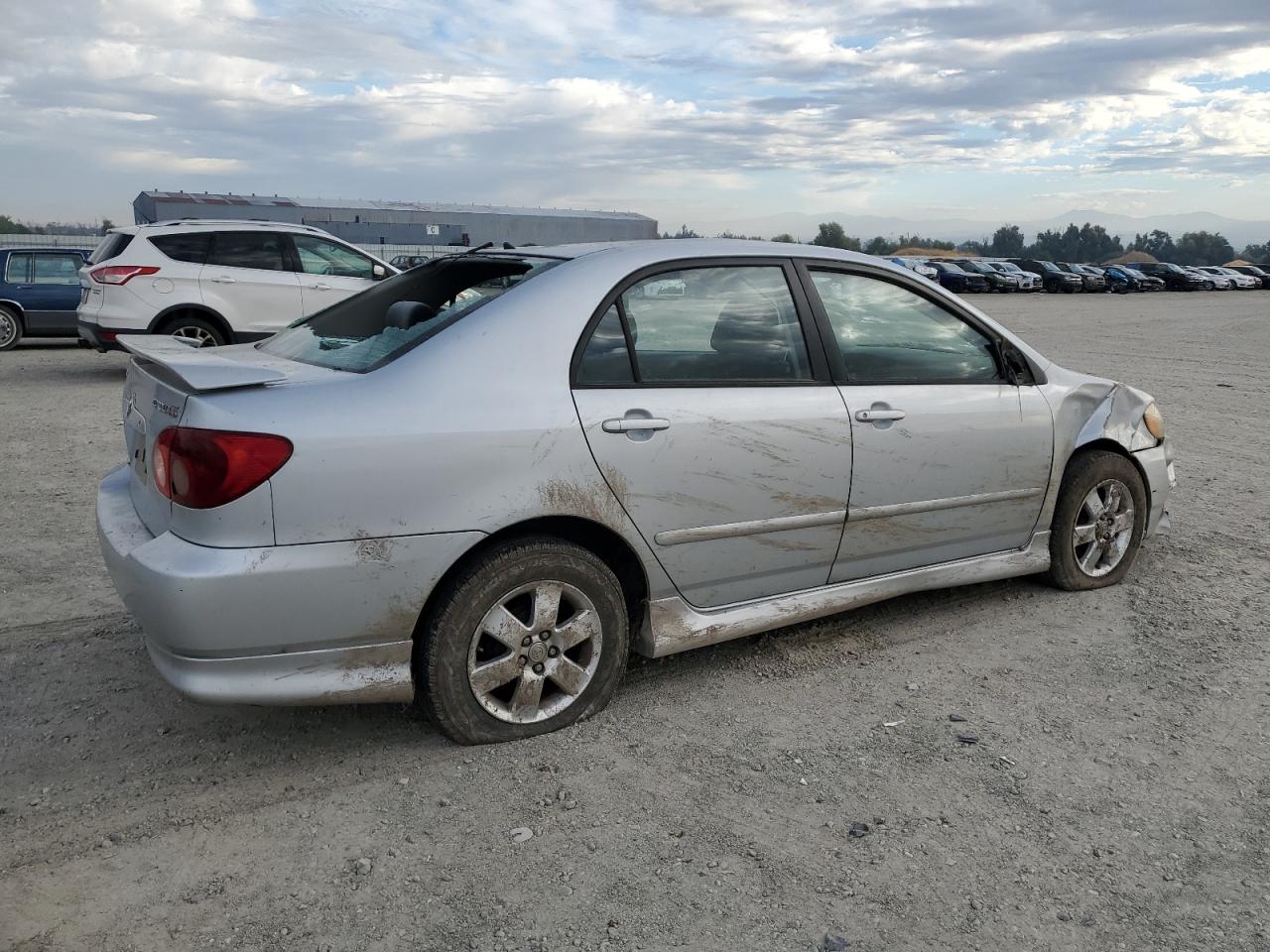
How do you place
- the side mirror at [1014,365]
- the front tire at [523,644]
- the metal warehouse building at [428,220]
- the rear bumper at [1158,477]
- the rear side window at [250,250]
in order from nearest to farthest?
the front tire at [523,644] → the side mirror at [1014,365] → the rear bumper at [1158,477] → the rear side window at [250,250] → the metal warehouse building at [428,220]

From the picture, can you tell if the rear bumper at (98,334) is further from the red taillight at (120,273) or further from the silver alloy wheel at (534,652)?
the silver alloy wheel at (534,652)

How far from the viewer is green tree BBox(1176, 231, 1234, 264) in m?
127

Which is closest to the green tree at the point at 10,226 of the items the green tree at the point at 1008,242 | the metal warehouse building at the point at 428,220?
the metal warehouse building at the point at 428,220

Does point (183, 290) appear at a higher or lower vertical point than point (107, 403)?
higher

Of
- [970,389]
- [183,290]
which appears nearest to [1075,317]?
[183,290]

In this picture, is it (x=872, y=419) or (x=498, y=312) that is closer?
(x=498, y=312)

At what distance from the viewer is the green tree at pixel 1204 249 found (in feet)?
418

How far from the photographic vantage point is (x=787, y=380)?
Result: 152 inches

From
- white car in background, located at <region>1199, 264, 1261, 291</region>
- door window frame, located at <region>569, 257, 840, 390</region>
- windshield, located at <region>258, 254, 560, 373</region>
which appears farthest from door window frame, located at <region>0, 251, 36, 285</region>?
white car in background, located at <region>1199, 264, 1261, 291</region>

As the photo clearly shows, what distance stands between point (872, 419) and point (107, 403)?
341 inches

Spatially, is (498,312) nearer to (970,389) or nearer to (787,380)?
(787,380)

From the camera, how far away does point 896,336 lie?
421cm

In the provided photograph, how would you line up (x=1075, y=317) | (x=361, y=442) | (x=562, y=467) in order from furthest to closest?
(x=1075, y=317) < (x=562, y=467) < (x=361, y=442)

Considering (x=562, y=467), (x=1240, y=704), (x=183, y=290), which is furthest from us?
(x=183, y=290)
